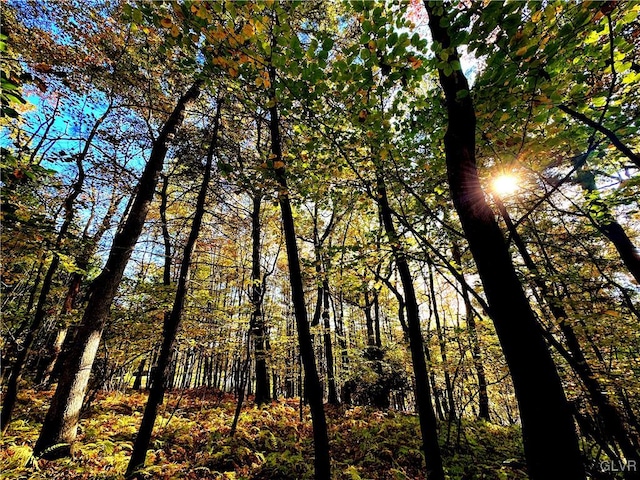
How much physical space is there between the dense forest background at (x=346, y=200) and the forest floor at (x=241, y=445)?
0.07 m

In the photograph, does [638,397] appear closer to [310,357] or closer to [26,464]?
[310,357]

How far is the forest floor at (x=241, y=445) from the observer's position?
17.3ft

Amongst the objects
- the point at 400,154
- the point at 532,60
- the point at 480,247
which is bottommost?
the point at 480,247

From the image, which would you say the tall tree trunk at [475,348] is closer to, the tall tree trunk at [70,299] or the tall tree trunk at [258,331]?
the tall tree trunk at [258,331]

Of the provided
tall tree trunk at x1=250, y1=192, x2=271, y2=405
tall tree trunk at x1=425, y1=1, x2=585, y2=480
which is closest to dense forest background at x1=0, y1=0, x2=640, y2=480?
tall tree trunk at x1=425, y1=1, x2=585, y2=480

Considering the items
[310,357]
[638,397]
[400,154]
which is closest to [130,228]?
[310,357]

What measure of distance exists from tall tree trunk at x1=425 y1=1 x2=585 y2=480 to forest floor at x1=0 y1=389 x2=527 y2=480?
5043 millimetres

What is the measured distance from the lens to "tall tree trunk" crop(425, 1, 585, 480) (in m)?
1.72

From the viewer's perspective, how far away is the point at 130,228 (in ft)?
21.9

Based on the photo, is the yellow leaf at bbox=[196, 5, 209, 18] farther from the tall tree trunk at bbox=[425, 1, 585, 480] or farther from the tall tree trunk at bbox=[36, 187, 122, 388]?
the tall tree trunk at bbox=[36, 187, 122, 388]

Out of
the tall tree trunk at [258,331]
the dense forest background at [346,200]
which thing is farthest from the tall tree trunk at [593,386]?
the tall tree trunk at [258,331]

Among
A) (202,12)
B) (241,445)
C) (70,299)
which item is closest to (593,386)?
(202,12)

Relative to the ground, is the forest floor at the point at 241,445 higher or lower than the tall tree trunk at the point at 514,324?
lower

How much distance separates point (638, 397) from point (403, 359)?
7.32m
